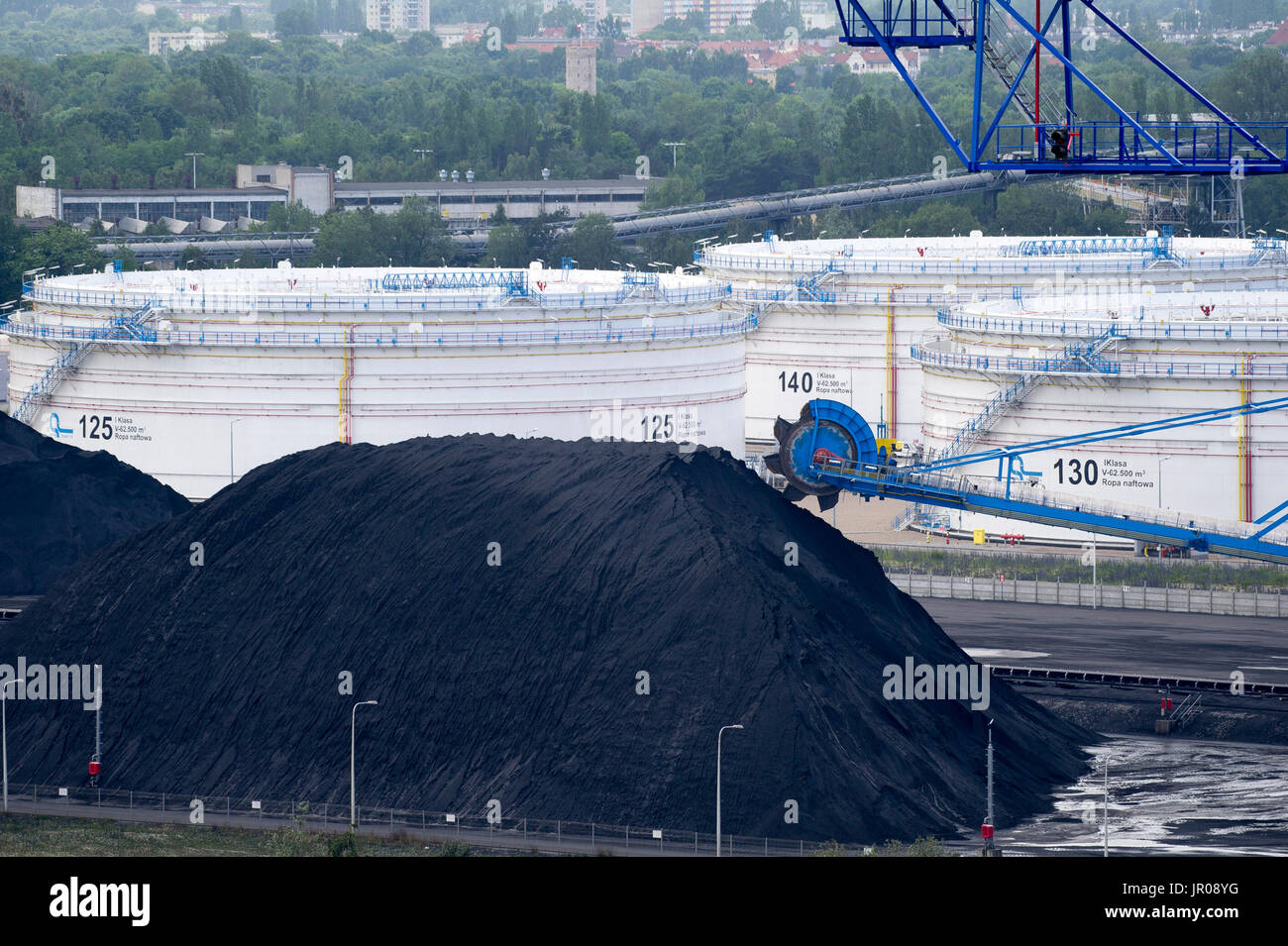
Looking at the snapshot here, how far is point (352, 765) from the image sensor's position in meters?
42.8

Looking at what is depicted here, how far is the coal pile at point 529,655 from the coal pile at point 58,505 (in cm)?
1563

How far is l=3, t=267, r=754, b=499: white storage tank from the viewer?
72312 millimetres

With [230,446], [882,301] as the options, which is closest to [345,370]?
[230,446]

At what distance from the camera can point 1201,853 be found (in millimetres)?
41281

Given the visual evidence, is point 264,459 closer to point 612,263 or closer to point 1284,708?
point 1284,708

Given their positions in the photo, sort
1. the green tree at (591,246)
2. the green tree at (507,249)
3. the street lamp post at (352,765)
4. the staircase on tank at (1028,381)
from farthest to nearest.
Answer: the green tree at (591,246) → the green tree at (507,249) → the staircase on tank at (1028,381) → the street lamp post at (352,765)

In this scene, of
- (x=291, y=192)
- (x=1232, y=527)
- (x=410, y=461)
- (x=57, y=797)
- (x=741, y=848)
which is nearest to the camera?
(x=741, y=848)

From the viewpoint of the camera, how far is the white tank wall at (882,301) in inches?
3460

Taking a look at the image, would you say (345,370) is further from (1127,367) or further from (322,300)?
(1127,367)

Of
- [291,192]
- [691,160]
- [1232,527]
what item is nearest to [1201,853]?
[1232,527]

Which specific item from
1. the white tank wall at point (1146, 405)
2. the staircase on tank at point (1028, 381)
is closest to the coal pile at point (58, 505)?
the staircase on tank at point (1028, 381)

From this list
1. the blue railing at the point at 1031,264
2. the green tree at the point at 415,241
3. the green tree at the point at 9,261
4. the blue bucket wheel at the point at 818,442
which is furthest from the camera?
the green tree at the point at 415,241

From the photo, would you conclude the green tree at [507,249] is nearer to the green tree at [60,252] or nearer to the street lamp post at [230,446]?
the green tree at [60,252]

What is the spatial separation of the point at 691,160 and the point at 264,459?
389 ft
